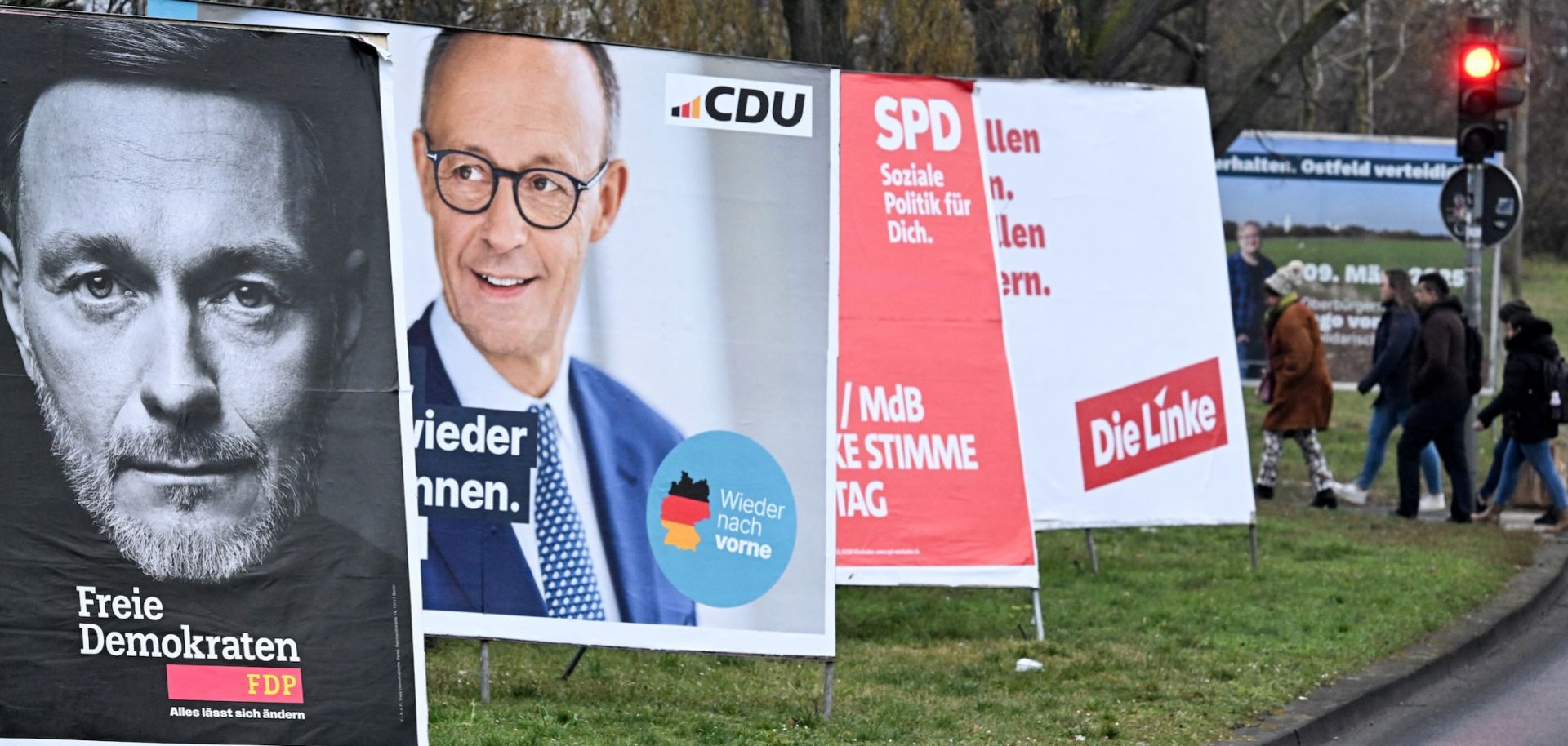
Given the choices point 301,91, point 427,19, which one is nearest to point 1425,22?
point 427,19

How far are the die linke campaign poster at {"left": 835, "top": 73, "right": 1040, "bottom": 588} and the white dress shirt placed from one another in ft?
7.15

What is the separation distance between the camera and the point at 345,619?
18.1 feet

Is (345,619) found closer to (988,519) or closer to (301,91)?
(301,91)

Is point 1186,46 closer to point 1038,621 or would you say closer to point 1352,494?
Answer: point 1352,494

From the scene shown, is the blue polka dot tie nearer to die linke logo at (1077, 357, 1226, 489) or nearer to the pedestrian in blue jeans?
die linke logo at (1077, 357, 1226, 489)

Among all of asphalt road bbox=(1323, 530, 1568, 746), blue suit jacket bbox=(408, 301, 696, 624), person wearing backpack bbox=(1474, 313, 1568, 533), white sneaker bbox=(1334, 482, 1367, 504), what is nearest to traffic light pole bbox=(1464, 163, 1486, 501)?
person wearing backpack bbox=(1474, 313, 1568, 533)

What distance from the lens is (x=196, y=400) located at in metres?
5.44

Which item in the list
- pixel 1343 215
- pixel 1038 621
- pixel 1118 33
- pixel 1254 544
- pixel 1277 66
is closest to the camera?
pixel 1038 621

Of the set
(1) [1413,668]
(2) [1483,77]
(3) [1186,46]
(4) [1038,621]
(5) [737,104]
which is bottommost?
(1) [1413,668]

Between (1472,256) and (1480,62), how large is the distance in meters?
1.83

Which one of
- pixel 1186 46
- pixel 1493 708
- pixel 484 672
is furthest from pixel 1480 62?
pixel 484 672

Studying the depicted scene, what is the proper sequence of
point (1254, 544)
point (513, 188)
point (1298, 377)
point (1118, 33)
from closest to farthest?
point (513, 188), point (1254, 544), point (1118, 33), point (1298, 377)

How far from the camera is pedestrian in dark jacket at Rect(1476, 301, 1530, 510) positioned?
16.0 m

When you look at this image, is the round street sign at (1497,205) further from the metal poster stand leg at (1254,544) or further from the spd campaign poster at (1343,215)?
the spd campaign poster at (1343,215)
